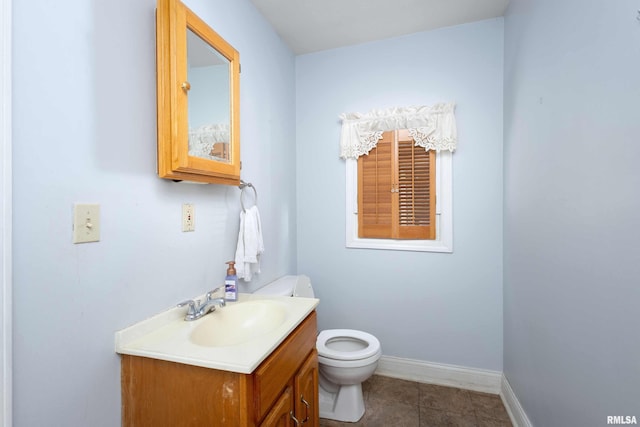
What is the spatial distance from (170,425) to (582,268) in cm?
150

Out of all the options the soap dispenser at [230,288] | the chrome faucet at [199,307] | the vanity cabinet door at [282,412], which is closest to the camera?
the vanity cabinet door at [282,412]

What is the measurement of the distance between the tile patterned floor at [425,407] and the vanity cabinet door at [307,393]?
1.73 ft

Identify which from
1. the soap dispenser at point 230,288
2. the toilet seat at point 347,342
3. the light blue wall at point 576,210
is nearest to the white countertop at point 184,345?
the soap dispenser at point 230,288

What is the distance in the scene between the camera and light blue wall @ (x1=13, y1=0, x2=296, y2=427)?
0.76 meters

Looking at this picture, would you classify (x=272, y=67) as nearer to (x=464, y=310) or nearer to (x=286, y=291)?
(x=286, y=291)

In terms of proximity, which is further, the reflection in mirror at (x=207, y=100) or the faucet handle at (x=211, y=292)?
the faucet handle at (x=211, y=292)

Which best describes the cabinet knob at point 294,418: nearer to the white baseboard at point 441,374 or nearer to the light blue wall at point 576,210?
the light blue wall at point 576,210

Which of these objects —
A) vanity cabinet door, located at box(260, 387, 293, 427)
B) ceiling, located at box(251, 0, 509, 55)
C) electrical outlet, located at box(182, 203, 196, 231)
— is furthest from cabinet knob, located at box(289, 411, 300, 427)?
ceiling, located at box(251, 0, 509, 55)

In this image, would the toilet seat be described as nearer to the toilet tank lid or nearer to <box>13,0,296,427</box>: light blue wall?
the toilet tank lid

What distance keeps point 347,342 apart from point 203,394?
1336 mm

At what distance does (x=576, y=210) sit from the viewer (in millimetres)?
1094

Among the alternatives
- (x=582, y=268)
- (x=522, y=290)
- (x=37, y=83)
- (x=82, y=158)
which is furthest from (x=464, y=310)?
(x=37, y=83)

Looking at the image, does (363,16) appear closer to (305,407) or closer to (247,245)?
(247,245)

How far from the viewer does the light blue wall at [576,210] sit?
848mm
